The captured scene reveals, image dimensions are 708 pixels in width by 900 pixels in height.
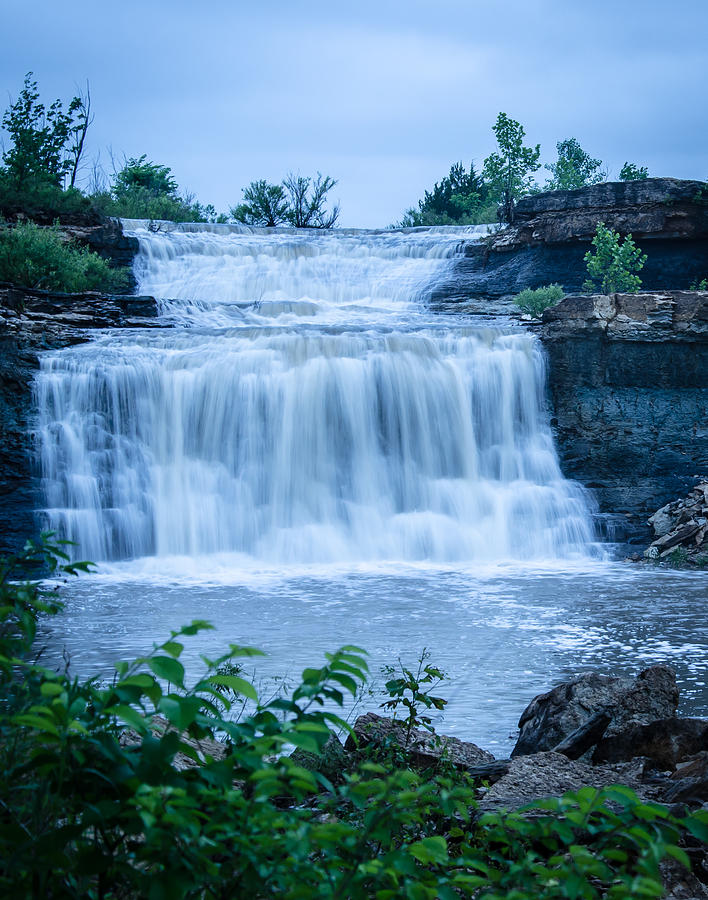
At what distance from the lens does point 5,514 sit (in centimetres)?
1312

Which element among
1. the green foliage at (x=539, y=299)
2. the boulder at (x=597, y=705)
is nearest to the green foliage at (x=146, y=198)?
the green foliage at (x=539, y=299)

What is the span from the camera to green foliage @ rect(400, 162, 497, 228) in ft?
127

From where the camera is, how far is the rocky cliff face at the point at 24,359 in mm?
13195

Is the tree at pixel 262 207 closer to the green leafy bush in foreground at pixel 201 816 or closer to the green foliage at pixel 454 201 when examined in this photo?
the green foliage at pixel 454 201

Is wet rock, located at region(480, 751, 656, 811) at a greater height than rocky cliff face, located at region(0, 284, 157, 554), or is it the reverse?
rocky cliff face, located at region(0, 284, 157, 554)

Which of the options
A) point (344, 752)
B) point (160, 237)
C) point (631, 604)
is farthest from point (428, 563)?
point (160, 237)

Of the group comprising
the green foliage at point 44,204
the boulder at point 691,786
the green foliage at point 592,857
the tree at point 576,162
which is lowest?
the boulder at point 691,786

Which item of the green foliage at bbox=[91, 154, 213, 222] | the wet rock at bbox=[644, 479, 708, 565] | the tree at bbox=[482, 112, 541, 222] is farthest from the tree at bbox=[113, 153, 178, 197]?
the wet rock at bbox=[644, 479, 708, 565]

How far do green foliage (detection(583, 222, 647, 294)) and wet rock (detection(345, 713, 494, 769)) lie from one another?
18.4 meters

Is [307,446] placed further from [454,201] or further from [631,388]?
[454,201]

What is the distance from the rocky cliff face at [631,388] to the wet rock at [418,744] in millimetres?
11461

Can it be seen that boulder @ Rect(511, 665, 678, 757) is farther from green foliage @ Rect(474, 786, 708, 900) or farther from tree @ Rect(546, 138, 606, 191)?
tree @ Rect(546, 138, 606, 191)

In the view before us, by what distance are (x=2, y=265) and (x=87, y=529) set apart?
25.7 ft

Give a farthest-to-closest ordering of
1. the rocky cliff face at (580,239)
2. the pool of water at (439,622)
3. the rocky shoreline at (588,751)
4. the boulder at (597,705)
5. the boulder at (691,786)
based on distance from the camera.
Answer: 1. the rocky cliff face at (580,239)
2. the pool of water at (439,622)
3. the boulder at (597,705)
4. the rocky shoreline at (588,751)
5. the boulder at (691,786)
